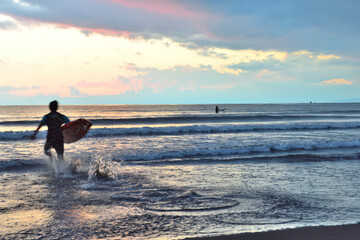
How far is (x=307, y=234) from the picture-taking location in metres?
4.39

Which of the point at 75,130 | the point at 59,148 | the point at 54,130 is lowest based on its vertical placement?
the point at 59,148

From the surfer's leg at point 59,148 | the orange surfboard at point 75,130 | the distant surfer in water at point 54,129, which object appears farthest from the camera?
the orange surfboard at point 75,130

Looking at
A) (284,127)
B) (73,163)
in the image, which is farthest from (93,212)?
(284,127)

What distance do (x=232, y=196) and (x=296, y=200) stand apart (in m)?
1.27

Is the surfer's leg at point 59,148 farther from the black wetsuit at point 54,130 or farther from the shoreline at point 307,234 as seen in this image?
the shoreline at point 307,234

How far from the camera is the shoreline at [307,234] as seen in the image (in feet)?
13.9

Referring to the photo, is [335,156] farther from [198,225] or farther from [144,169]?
[198,225]

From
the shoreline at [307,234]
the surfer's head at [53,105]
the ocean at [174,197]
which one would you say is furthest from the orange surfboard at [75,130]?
the shoreline at [307,234]

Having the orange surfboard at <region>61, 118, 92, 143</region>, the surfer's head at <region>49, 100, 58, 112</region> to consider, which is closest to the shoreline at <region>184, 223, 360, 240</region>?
the surfer's head at <region>49, 100, 58, 112</region>

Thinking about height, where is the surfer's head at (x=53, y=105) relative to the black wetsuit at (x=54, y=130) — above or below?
above

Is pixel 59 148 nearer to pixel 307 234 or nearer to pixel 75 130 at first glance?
pixel 75 130

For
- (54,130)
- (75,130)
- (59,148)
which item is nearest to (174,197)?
(59,148)

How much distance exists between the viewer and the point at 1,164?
10.2 meters

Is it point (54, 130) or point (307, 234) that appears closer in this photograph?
point (307, 234)
